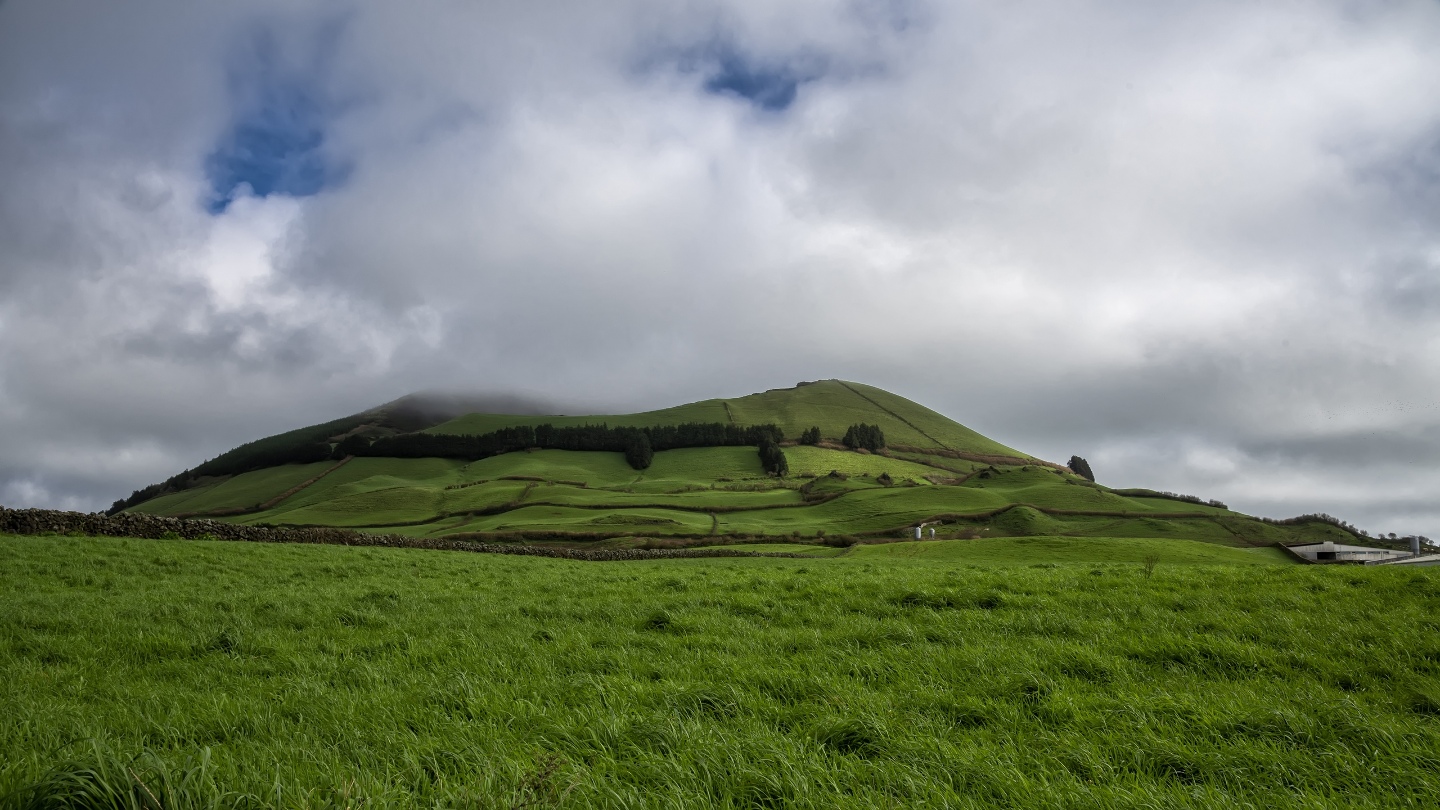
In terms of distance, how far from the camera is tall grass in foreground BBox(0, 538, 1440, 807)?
4984mm

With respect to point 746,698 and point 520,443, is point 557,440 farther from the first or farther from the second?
point 746,698

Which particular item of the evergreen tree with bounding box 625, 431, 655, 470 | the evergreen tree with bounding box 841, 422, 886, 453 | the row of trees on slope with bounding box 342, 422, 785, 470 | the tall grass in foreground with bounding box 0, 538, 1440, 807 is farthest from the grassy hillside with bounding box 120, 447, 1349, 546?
the tall grass in foreground with bounding box 0, 538, 1440, 807

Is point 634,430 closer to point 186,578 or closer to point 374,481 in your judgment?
point 374,481

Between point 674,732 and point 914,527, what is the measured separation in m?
86.0

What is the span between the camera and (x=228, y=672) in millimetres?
8875

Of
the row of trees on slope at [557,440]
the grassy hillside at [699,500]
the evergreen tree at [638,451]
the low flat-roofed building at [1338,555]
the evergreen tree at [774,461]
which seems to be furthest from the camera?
the row of trees on slope at [557,440]

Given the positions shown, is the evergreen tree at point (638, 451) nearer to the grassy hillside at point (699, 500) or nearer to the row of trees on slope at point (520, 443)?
the row of trees on slope at point (520, 443)

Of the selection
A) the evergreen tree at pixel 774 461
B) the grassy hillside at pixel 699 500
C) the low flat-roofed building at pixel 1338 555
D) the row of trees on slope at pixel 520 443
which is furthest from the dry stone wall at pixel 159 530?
the row of trees on slope at pixel 520 443

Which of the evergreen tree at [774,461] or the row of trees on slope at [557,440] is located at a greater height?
the row of trees on slope at [557,440]

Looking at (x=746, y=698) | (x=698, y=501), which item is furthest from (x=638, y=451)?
(x=746, y=698)

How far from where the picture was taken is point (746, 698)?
714 centimetres

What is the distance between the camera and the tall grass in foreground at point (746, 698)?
16.4ft

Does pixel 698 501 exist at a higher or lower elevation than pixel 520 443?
lower

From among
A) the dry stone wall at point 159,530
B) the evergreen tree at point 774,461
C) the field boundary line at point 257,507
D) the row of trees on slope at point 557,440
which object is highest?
the row of trees on slope at point 557,440
